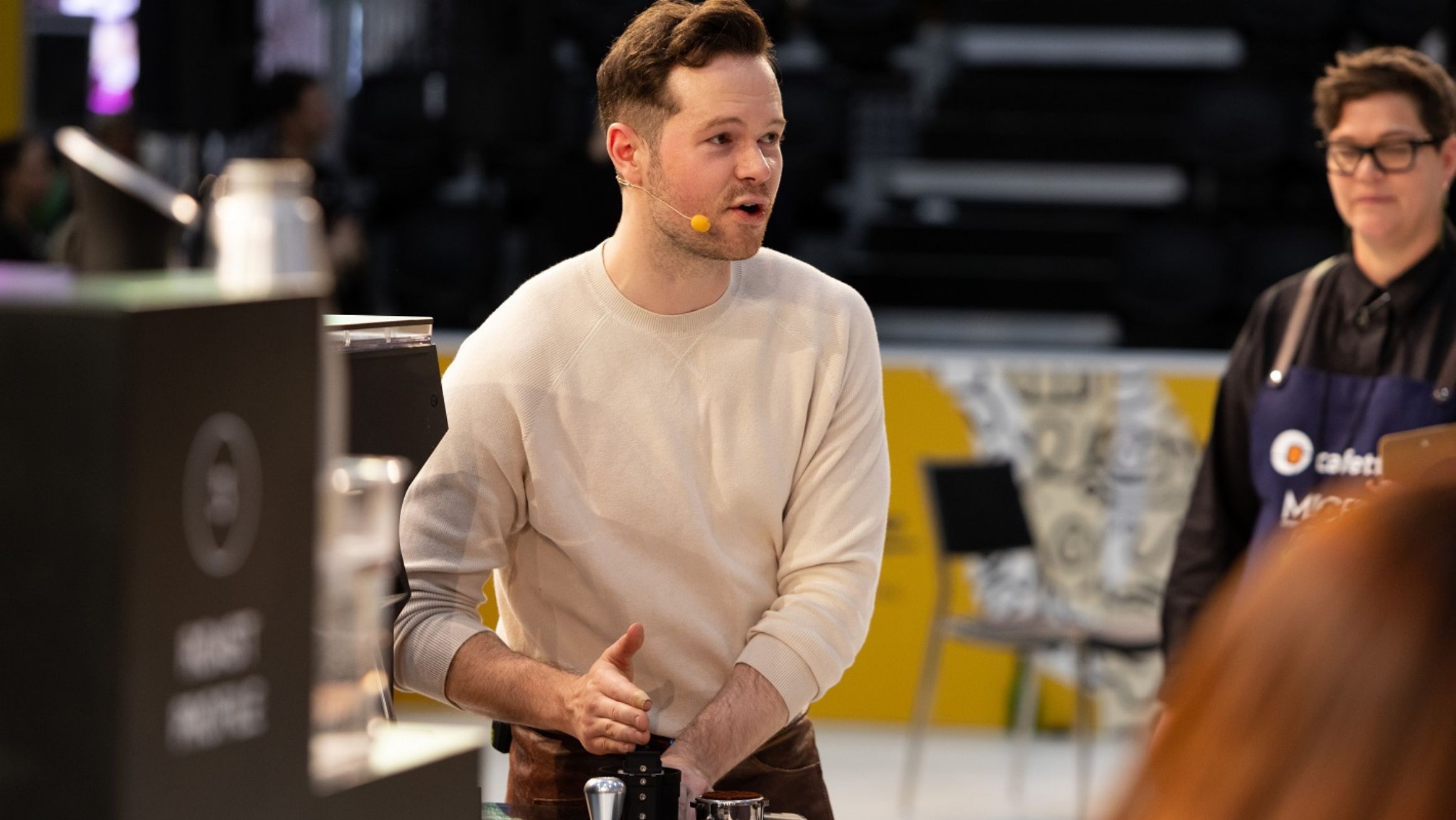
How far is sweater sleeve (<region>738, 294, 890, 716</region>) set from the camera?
2.49 metres

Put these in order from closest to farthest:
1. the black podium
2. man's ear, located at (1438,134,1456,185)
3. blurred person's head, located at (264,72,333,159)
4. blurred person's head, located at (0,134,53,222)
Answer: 1. the black podium
2. man's ear, located at (1438,134,1456,185)
3. blurred person's head, located at (0,134,53,222)
4. blurred person's head, located at (264,72,333,159)

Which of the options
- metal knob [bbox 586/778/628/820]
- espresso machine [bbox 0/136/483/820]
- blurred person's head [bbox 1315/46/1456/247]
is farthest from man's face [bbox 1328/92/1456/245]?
espresso machine [bbox 0/136/483/820]

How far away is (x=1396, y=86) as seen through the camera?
306cm

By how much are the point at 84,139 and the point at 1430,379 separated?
228 cm

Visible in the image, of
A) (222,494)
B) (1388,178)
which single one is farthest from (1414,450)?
(222,494)

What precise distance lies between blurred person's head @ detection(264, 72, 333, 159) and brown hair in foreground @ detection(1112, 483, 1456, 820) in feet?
23.8

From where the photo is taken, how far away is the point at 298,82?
7.73 meters

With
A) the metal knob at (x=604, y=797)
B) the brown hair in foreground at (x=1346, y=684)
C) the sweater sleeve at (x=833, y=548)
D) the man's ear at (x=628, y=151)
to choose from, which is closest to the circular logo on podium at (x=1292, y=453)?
the sweater sleeve at (x=833, y=548)

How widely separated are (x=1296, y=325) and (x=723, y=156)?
3.65ft

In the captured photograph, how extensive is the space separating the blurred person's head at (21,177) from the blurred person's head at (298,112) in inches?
36.5

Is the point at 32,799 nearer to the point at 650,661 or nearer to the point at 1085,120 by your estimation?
the point at 650,661

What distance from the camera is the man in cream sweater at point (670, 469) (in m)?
2.53

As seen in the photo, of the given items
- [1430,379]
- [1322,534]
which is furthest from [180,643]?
[1430,379]

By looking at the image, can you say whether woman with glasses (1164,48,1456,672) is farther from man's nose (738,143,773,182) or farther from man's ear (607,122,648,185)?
man's ear (607,122,648,185)
